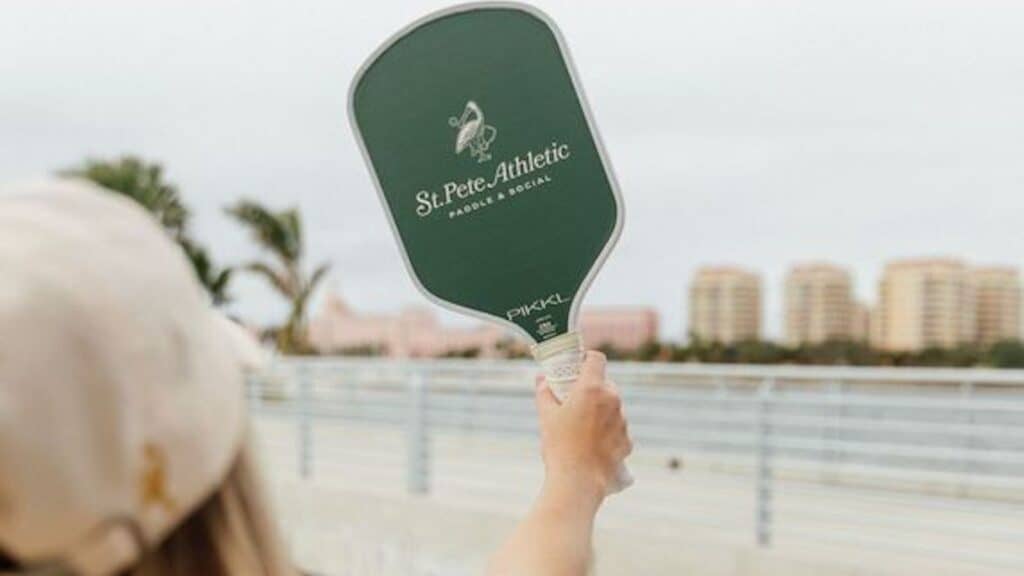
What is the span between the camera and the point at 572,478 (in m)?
0.99

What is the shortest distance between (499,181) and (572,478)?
0.36 meters

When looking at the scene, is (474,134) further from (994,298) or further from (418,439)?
(994,298)

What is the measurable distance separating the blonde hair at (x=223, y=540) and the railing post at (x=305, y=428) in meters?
8.24

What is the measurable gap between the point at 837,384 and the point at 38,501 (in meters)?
7.08

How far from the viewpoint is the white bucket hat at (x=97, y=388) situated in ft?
1.65

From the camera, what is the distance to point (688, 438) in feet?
24.2

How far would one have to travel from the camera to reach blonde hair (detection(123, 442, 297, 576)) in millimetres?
565

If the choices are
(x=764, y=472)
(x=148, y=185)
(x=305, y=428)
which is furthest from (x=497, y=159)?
(x=148, y=185)

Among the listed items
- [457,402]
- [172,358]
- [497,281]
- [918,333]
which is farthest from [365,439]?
[918,333]

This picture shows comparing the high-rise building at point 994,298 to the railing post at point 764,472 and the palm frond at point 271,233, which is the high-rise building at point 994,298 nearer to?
the palm frond at point 271,233

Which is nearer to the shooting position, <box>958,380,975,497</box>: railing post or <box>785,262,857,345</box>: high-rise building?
<box>958,380,975,497</box>: railing post

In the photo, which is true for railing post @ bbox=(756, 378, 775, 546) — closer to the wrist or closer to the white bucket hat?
the wrist

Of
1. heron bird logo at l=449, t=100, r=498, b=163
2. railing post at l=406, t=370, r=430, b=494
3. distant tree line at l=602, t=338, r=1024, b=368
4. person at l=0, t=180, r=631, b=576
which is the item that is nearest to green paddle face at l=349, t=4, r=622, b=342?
heron bird logo at l=449, t=100, r=498, b=163

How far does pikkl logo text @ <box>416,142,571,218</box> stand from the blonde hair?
0.70 metres
